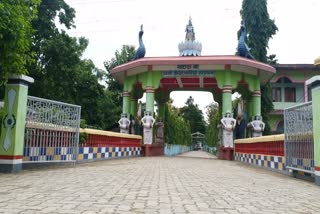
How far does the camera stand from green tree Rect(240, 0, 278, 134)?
21.6 m

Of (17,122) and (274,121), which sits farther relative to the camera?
(274,121)

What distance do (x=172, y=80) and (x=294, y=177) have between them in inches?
489

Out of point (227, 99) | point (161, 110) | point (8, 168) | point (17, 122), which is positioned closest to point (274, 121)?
point (161, 110)

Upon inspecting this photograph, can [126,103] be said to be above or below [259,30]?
below

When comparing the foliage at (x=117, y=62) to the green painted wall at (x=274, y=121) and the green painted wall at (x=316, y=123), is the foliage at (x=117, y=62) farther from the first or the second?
the green painted wall at (x=316, y=123)

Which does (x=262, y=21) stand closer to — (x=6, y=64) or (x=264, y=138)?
(x=264, y=138)

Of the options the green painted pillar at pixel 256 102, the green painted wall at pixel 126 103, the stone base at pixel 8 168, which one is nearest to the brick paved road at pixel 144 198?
the stone base at pixel 8 168

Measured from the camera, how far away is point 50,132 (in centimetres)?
822

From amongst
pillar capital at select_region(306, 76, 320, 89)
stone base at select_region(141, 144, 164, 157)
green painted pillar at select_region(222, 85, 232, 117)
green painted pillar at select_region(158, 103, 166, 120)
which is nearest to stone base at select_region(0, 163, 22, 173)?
pillar capital at select_region(306, 76, 320, 89)

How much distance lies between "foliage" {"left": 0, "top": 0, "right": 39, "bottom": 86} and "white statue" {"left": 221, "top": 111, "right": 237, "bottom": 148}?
1068cm

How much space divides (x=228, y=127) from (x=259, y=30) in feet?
28.4

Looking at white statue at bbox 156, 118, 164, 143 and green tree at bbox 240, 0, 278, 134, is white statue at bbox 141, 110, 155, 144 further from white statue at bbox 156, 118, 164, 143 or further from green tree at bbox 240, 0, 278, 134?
green tree at bbox 240, 0, 278, 134

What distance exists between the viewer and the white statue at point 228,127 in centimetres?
1586

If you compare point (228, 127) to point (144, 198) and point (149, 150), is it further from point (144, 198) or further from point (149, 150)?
point (144, 198)
